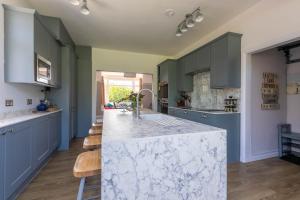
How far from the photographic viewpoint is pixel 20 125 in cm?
182

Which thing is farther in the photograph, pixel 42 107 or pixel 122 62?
pixel 122 62

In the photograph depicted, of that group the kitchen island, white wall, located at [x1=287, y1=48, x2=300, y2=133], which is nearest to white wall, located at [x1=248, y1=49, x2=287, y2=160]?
white wall, located at [x1=287, y1=48, x2=300, y2=133]

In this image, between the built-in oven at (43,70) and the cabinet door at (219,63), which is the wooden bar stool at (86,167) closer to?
the built-in oven at (43,70)

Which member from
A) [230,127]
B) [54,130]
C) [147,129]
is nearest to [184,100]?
[230,127]

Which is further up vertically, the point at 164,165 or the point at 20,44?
the point at 20,44

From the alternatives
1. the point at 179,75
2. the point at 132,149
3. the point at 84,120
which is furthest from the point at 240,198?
the point at 84,120

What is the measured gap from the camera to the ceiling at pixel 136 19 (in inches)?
106

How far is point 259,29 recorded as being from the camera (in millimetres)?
2670

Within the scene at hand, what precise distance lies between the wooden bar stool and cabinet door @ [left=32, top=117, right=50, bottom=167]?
116 centimetres

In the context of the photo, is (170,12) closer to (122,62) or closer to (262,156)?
Answer: (122,62)

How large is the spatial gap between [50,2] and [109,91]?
22.3 feet

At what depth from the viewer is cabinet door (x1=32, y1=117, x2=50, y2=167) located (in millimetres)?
2227

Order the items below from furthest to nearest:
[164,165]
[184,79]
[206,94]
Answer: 1. [184,79]
2. [206,94]
3. [164,165]

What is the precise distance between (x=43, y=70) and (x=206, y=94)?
11.5ft
